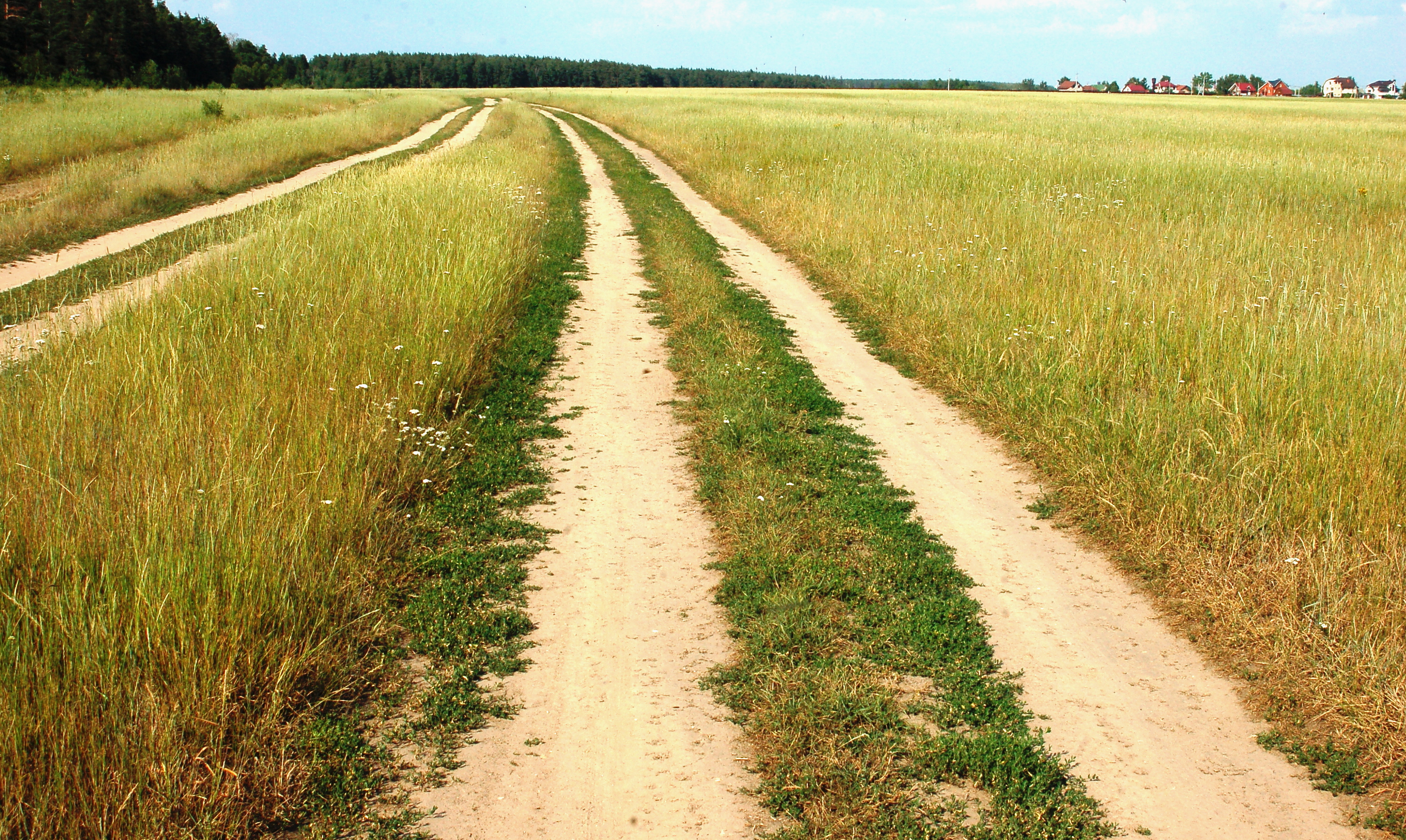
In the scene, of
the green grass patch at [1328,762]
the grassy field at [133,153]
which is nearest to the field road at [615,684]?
the green grass patch at [1328,762]

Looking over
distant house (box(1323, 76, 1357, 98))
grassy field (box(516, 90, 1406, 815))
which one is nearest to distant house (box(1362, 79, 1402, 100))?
distant house (box(1323, 76, 1357, 98))

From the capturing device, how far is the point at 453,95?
8975 centimetres

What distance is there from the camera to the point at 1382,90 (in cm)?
12100

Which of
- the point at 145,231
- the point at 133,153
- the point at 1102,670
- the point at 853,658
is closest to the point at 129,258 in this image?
the point at 145,231

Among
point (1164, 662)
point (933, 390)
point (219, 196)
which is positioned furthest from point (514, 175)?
point (1164, 662)

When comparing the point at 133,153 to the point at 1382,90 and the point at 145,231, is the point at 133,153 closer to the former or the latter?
the point at 145,231

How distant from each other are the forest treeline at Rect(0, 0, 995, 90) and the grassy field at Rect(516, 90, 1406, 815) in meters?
42.9

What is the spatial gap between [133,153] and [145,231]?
11.1 metres

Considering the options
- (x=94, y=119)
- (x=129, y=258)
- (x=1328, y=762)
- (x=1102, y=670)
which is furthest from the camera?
(x=94, y=119)

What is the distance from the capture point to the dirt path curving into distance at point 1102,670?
3148 millimetres

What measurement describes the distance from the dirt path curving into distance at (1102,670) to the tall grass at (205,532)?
9.29 feet

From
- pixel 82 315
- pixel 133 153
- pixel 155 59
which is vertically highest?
pixel 155 59

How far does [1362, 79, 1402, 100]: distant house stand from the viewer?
117188 mm

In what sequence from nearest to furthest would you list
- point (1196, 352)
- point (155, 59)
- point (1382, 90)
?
point (1196, 352) → point (155, 59) → point (1382, 90)
